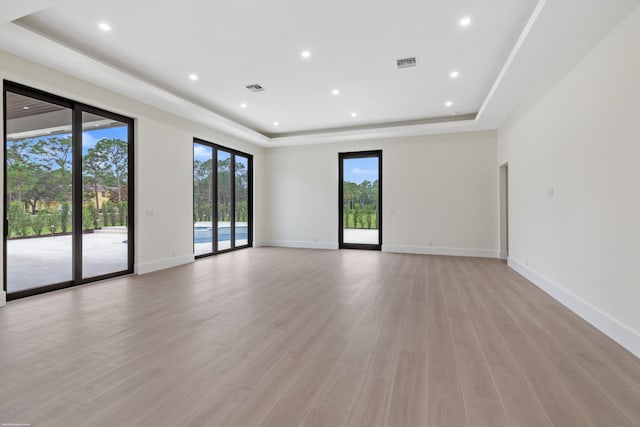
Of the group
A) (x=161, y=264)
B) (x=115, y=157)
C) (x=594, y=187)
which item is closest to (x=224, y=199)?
(x=161, y=264)

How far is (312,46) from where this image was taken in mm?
3902

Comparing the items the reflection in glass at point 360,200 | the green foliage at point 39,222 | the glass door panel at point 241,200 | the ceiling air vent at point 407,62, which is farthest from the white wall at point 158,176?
the ceiling air vent at point 407,62

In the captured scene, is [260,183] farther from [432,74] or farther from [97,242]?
[432,74]

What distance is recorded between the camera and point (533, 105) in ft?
15.2

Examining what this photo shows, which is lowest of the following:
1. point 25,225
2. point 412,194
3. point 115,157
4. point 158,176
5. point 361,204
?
point 25,225

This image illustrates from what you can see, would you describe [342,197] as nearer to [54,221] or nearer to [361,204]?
[361,204]

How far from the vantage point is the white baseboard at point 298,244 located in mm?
8438

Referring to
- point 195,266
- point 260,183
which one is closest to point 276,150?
point 260,183

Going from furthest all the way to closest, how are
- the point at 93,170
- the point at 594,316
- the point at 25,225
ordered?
the point at 93,170, the point at 25,225, the point at 594,316

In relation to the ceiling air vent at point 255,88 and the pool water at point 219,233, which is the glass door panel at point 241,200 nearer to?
the pool water at point 219,233

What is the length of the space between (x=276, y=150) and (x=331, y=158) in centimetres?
178

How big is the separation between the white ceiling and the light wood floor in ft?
9.76

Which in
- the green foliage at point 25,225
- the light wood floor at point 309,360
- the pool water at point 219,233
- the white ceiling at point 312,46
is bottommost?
the light wood floor at point 309,360

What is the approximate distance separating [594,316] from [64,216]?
6644mm
